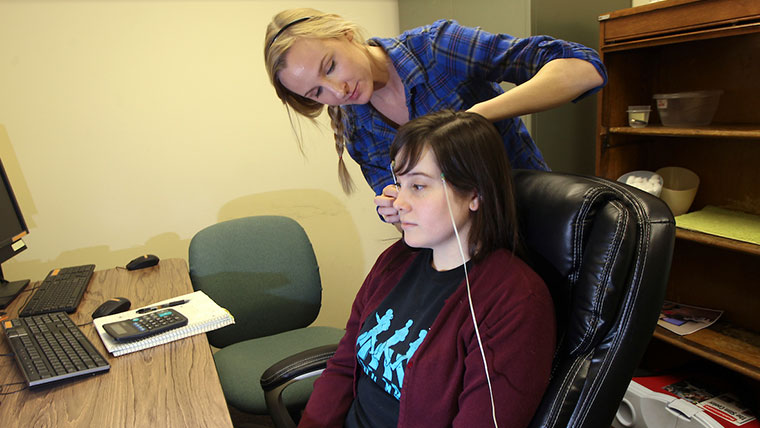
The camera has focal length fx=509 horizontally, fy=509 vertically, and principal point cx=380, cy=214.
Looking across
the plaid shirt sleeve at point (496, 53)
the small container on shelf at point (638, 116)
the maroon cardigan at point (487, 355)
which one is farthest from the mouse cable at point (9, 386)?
the small container on shelf at point (638, 116)

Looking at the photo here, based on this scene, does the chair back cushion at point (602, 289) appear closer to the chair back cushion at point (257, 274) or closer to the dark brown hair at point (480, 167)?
the dark brown hair at point (480, 167)

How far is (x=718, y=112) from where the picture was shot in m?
1.82

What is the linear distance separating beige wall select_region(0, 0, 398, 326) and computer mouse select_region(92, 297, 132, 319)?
821mm

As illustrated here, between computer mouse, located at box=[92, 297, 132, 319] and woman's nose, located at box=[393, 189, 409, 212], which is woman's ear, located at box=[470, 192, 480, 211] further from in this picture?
computer mouse, located at box=[92, 297, 132, 319]

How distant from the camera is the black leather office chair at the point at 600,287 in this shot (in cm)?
81

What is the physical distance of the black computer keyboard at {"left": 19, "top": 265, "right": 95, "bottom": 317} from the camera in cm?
149

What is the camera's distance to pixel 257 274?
6.48ft

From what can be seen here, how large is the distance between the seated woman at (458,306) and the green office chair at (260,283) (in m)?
0.78

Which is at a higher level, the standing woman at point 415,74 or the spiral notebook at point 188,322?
the standing woman at point 415,74

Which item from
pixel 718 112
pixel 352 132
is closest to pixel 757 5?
pixel 718 112

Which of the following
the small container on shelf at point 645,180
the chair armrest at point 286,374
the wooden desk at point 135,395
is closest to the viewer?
the wooden desk at point 135,395

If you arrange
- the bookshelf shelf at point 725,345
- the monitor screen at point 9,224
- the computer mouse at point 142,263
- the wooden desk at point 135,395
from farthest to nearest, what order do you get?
the computer mouse at point 142,263, the monitor screen at point 9,224, the bookshelf shelf at point 725,345, the wooden desk at point 135,395

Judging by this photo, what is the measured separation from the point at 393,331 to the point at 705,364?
4.86 ft

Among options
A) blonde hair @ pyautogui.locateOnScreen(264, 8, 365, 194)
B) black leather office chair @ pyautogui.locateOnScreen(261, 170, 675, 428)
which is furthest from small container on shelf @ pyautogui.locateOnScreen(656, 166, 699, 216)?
blonde hair @ pyautogui.locateOnScreen(264, 8, 365, 194)
